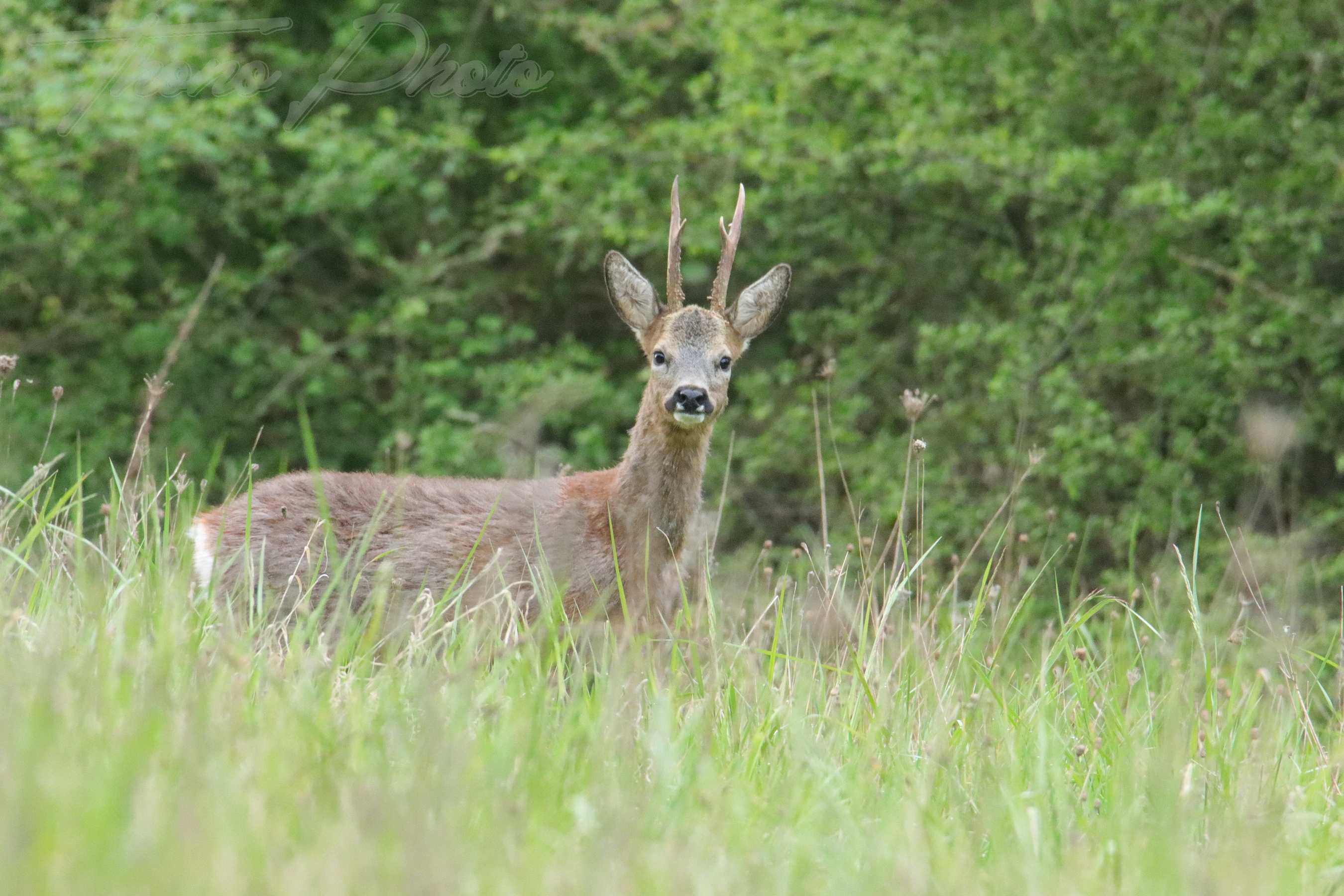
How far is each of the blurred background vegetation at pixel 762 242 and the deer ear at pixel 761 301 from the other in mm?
2398

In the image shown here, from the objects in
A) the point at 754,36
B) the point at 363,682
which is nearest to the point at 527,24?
the point at 754,36

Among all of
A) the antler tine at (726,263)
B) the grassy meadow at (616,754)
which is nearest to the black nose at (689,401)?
the antler tine at (726,263)

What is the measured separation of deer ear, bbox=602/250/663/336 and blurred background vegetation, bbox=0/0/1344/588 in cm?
231

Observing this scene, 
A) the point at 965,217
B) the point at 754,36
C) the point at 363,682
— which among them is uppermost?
the point at 754,36

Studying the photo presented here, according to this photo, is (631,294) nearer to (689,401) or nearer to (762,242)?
(689,401)

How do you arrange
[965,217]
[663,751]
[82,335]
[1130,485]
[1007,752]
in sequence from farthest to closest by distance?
[82,335] < [965,217] < [1130,485] < [1007,752] < [663,751]

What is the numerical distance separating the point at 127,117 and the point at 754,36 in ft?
11.6

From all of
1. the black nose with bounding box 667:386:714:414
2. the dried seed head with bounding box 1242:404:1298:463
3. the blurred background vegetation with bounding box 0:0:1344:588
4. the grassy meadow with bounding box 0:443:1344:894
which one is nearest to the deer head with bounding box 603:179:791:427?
the black nose with bounding box 667:386:714:414

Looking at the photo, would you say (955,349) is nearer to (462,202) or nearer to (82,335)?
(462,202)

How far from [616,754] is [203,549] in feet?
7.88

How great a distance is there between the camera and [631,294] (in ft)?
19.1

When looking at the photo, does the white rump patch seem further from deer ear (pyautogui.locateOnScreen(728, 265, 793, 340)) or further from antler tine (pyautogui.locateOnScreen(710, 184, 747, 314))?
deer ear (pyautogui.locateOnScreen(728, 265, 793, 340))

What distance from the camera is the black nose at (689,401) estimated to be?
17.0 feet

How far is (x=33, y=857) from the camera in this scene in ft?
6.33
